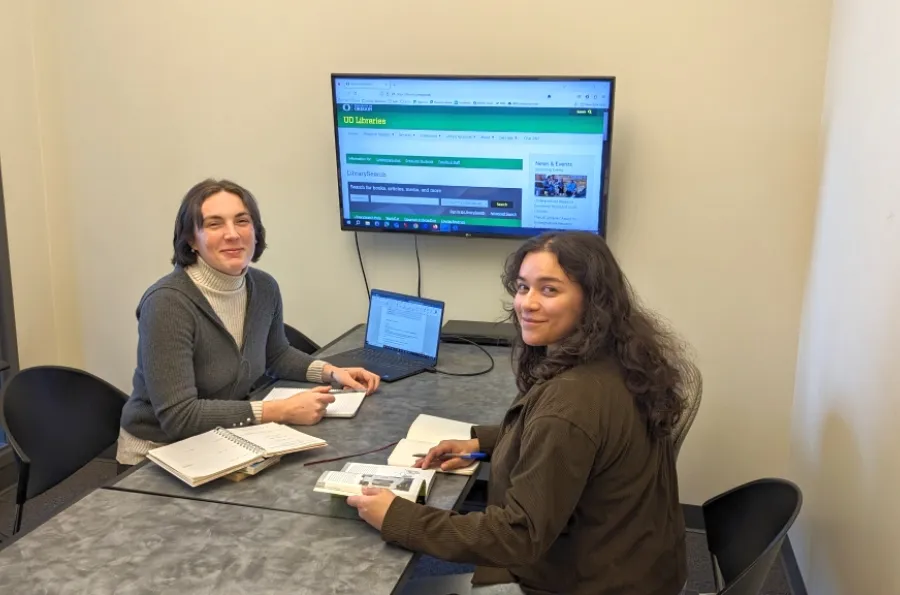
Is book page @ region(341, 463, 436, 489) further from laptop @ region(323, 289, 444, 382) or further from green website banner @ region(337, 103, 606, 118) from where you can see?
green website banner @ region(337, 103, 606, 118)

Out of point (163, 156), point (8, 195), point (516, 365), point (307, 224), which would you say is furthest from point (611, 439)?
point (8, 195)

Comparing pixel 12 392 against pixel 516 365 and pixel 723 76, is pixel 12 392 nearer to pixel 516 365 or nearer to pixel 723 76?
pixel 516 365

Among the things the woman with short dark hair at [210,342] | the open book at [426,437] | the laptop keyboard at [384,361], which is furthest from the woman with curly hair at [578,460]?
the laptop keyboard at [384,361]

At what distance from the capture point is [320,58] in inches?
115

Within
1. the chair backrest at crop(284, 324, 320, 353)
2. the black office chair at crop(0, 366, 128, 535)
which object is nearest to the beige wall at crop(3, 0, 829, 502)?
the chair backrest at crop(284, 324, 320, 353)

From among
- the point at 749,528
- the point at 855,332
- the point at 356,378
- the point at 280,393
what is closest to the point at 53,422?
the point at 280,393

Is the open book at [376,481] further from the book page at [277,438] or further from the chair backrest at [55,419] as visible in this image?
the chair backrest at [55,419]

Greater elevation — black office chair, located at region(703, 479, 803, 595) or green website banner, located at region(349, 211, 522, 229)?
green website banner, located at region(349, 211, 522, 229)

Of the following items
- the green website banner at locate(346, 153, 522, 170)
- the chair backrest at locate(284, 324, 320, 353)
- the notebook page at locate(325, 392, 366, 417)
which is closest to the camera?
the notebook page at locate(325, 392, 366, 417)

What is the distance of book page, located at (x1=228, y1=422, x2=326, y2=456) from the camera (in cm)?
173

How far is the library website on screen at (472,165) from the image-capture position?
266 centimetres

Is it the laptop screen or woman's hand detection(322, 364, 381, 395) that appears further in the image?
the laptop screen

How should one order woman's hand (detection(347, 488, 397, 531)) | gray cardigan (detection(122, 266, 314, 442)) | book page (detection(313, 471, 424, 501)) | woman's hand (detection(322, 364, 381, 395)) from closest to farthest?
woman's hand (detection(347, 488, 397, 531)) < book page (detection(313, 471, 424, 501)) < gray cardigan (detection(122, 266, 314, 442)) < woman's hand (detection(322, 364, 381, 395))

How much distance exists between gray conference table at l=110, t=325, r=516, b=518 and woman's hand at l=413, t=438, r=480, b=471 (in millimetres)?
30
